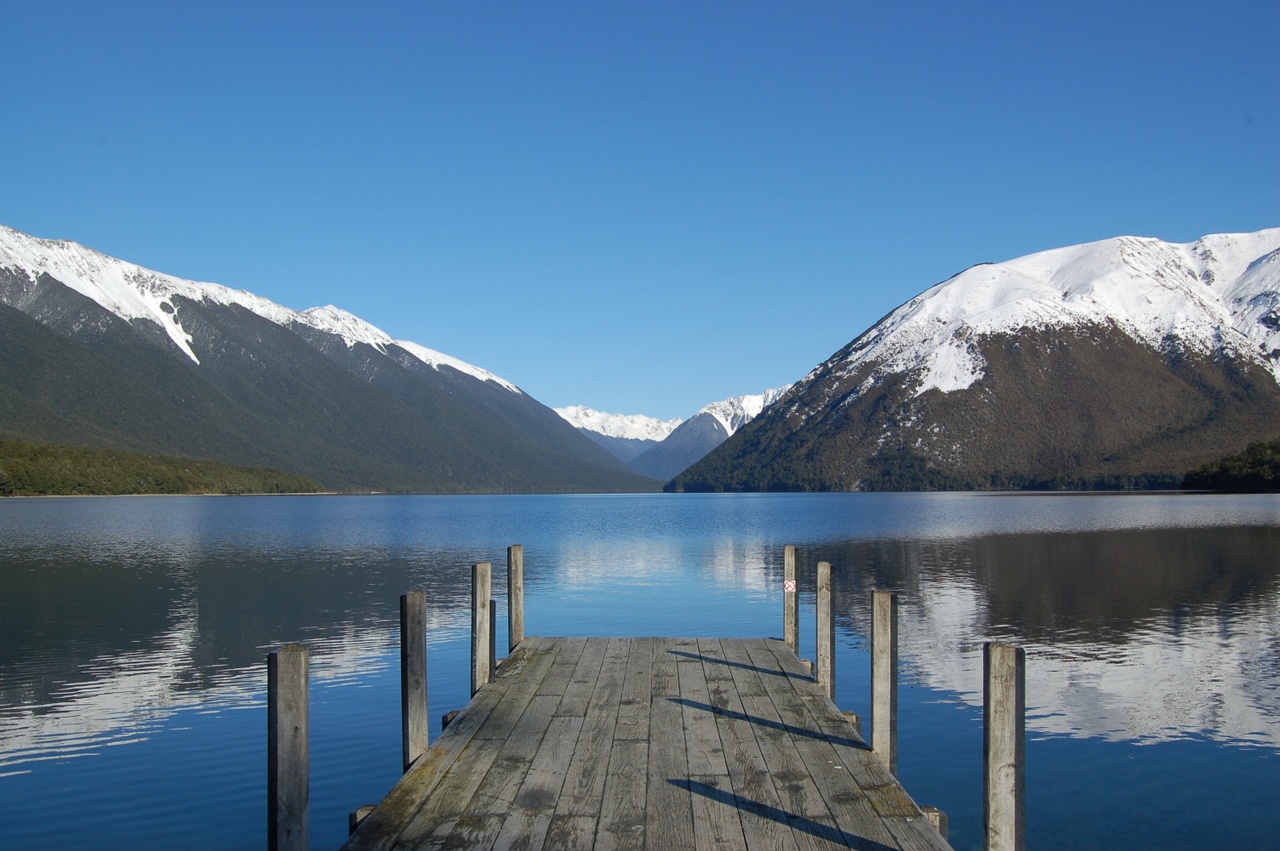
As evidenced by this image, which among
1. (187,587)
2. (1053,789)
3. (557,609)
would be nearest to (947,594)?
(557,609)

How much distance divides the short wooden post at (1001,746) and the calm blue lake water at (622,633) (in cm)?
425

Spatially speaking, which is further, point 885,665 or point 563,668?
point 563,668

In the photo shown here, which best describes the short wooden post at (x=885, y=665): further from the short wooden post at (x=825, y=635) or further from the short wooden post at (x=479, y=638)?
the short wooden post at (x=479, y=638)

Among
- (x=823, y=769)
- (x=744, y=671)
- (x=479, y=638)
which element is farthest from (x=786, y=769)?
(x=479, y=638)

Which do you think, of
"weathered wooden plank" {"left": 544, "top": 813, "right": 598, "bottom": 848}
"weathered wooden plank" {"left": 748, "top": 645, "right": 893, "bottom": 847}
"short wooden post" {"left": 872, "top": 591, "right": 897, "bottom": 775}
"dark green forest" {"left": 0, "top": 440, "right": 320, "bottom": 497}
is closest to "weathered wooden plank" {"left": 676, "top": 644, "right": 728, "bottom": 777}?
"weathered wooden plank" {"left": 748, "top": 645, "right": 893, "bottom": 847}

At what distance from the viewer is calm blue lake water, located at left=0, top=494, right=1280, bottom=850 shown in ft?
44.4

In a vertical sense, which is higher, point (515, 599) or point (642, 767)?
point (515, 599)

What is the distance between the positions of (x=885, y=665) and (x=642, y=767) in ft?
11.5

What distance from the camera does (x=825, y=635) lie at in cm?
1517

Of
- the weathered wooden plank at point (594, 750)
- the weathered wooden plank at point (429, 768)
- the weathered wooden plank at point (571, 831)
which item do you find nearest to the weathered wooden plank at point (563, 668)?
the weathered wooden plank at point (429, 768)

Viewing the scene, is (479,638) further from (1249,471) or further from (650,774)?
(1249,471)

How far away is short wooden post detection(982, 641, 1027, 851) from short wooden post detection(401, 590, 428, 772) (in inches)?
226

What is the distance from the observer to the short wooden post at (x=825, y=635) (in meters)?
15.1

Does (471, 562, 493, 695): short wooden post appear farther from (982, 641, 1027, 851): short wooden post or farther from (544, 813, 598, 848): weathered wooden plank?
(982, 641, 1027, 851): short wooden post
